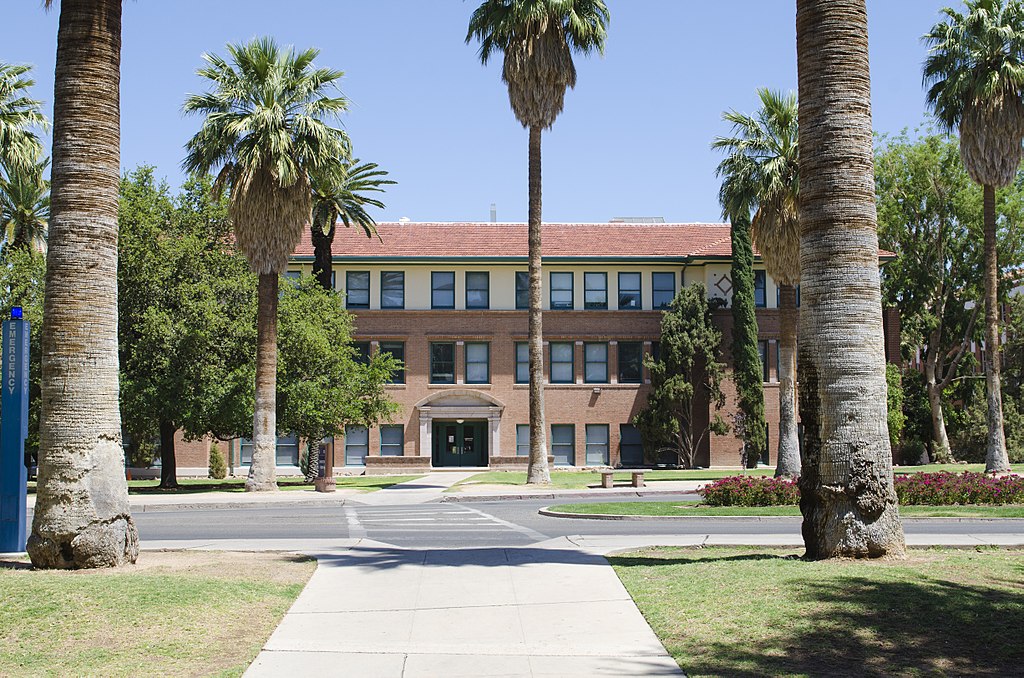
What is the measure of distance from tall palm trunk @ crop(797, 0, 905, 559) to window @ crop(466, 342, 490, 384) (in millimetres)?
36666

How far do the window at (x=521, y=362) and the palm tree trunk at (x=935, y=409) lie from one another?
20.2 metres

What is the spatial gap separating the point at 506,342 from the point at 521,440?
15.4 ft

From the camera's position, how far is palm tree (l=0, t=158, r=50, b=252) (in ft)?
120

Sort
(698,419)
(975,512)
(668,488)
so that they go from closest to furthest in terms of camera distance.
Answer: (975,512) < (668,488) < (698,419)

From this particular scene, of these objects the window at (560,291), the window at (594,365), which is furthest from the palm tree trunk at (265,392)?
the window at (594,365)

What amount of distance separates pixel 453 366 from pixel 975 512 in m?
31.0

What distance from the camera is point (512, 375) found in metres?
47.7

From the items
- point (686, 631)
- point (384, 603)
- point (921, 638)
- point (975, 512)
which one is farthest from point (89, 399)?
point (975, 512)

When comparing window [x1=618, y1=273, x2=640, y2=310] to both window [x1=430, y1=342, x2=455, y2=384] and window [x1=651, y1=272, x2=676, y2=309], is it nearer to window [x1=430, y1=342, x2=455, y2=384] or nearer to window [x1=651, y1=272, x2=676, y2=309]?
window [x1=651, y1=272, x2=676, y2=309]

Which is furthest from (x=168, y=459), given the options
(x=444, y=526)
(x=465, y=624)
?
(x=465, y=624)

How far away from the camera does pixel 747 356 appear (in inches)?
1796

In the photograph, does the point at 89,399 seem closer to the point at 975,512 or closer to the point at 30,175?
the point at 975,512

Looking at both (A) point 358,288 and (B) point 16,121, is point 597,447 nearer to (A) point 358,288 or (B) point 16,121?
(A) point 358,288

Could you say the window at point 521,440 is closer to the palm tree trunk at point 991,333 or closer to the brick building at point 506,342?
the brick building at point 506,342
